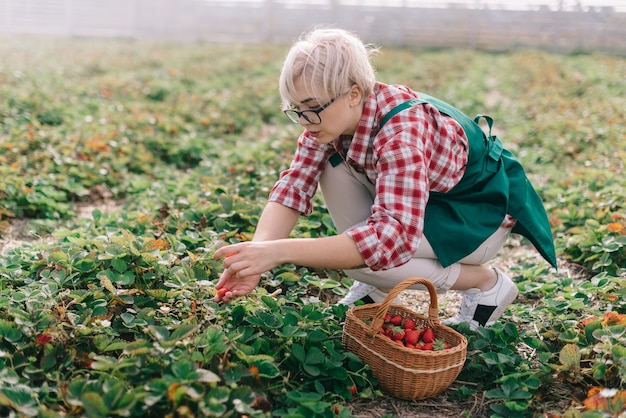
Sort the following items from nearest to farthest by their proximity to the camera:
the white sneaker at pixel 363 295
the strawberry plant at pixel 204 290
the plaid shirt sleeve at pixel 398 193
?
the strawberry plant at pixel 204 290, the plaid shirt sleeve at pixel 398 193, the white sneaker at pixel 363 295

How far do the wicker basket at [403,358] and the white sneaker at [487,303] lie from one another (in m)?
0.32

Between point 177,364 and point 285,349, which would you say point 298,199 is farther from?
point 177,364

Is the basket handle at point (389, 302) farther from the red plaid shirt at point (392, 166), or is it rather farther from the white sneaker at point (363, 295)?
the white sneaker at point (363, 295)

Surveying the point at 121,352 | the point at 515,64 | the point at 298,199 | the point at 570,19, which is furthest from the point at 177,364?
the point at 570,19

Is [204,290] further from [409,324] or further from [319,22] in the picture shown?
[319,22]

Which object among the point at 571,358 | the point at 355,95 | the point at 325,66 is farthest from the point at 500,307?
the point at 325,66

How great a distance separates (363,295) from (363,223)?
0.33 meters

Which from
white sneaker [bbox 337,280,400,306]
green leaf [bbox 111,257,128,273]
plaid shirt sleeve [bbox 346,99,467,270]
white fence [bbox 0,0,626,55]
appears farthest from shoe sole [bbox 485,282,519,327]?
white fence [bbox 0,0,626,55]

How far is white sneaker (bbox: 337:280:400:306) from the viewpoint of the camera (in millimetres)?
2461

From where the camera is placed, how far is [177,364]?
1710 millimetres

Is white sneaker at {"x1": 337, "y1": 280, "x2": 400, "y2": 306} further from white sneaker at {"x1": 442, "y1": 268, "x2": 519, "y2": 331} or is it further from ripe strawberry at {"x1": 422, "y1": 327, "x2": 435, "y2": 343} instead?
ripe strawberry at {"x1": 422, "y1": 327, "x2": 435, "y2": 343}

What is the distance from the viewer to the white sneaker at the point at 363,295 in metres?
2.46

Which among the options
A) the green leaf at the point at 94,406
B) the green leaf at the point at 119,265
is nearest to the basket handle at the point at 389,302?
the green leaf at the point at 94,406

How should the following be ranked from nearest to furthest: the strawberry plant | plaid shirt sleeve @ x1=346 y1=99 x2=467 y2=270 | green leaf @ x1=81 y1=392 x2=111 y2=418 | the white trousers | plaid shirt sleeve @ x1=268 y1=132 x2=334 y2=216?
green leaf @ x1=81 y1=392 x2=111 y2=418 < the strawberry plant < plaid shirt sleeve @ x1=346 y1=99 x2=467 y2=270 < the white trousers < plaid shirt sleeve @ x1=268 y1=132 x2=334 y2=216
